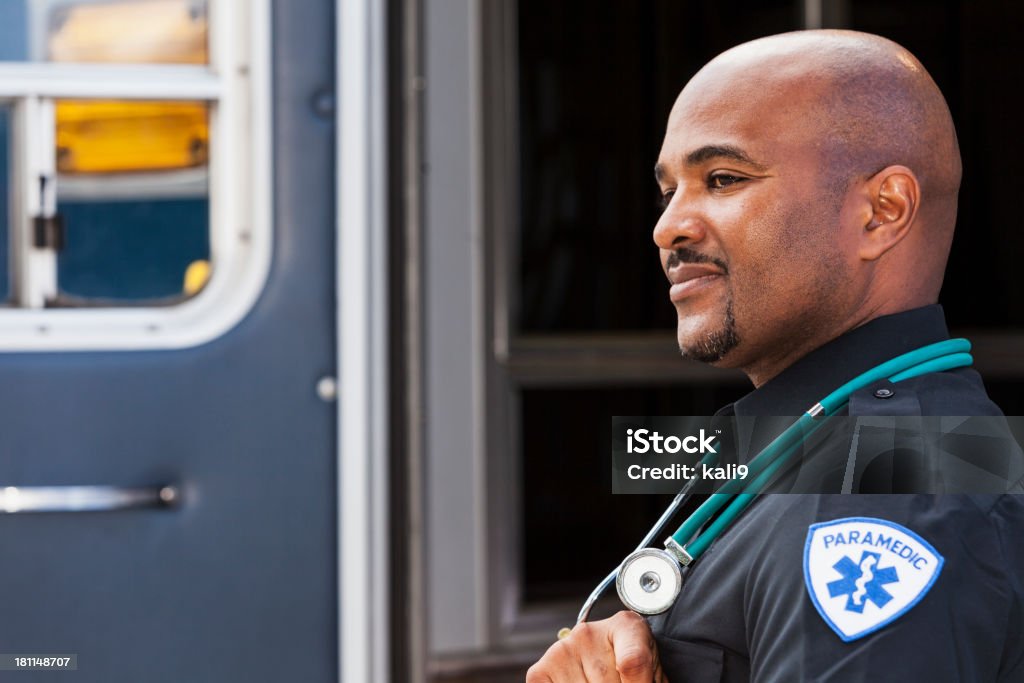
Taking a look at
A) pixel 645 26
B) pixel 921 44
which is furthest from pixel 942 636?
pixel 921 44

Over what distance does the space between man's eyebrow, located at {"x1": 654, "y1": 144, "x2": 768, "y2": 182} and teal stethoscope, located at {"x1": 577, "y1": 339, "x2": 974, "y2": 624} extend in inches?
6.5

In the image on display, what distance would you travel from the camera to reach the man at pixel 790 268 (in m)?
0.75

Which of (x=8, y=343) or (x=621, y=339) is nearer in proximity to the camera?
(x=8, y=343)

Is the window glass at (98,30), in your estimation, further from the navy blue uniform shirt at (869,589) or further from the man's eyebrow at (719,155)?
the navy blue uniform shirt at (869,589)

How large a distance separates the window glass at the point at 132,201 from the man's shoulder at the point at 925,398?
109 centimetres

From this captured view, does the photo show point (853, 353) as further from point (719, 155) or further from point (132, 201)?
point (132, 201)

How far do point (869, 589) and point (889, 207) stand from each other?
275mm

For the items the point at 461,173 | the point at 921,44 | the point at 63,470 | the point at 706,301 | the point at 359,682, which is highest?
the point at 921,44

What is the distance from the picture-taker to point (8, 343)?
61.3 inches

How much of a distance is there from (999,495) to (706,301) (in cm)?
24

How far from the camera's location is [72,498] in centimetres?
156

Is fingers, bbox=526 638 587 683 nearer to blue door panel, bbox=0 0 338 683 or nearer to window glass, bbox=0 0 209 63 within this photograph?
blue door panel, bbox=0 0 338 683

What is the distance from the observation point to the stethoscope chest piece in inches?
31.6

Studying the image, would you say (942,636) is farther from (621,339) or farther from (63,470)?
(621,339)
